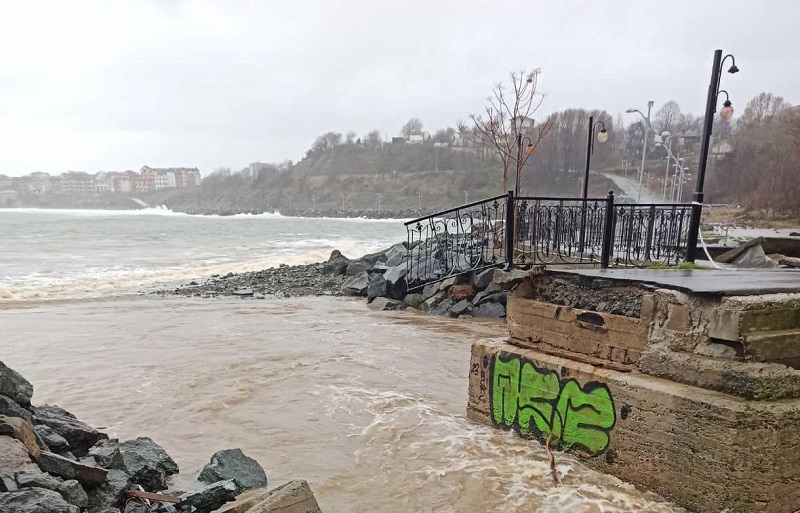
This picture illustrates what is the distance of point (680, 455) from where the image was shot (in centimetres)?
385

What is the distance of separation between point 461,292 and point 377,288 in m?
2.93

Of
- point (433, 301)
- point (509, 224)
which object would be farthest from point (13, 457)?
point (433, 301)

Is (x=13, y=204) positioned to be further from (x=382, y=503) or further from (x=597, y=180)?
(x=382, y=503)

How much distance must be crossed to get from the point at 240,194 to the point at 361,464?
167 metres

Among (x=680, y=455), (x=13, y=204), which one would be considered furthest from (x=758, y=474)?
(x=13, y=204)

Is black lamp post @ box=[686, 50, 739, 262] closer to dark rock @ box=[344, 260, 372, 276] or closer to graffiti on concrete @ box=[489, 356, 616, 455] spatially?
graffiti on concrete @ box=[489, 356, 616, 455]

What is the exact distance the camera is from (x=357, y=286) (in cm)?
1630

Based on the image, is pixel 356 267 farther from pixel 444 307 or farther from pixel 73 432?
pixel 73 432

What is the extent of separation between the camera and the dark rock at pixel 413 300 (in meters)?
13.6

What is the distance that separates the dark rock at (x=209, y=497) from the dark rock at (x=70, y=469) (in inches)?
25.6

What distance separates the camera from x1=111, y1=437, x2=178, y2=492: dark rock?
4.17 meters

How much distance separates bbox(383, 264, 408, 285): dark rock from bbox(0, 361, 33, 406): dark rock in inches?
407

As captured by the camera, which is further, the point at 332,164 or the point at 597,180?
the point at 332,164

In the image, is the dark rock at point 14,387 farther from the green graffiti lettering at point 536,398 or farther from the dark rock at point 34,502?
the green graffiti lettering at point 536,398
